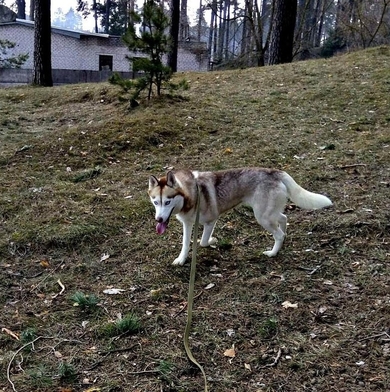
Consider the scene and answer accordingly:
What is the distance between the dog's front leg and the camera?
151 inches

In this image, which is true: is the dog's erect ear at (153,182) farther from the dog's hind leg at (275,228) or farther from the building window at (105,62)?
the building window at (105,62)

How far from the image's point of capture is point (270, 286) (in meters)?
3.54

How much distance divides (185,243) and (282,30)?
899cm

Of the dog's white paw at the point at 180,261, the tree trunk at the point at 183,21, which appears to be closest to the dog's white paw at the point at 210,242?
the dog's white paw at the point at 180,261

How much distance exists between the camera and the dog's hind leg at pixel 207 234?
400cm

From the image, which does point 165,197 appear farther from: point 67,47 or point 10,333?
point 67,47

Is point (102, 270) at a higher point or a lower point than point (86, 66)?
lower

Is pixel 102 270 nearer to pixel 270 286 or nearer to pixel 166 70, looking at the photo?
pixel 270 286

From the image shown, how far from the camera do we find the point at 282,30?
37.1 feet

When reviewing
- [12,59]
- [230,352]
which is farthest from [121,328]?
[12,59]

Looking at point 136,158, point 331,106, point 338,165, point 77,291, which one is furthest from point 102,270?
point 331,106

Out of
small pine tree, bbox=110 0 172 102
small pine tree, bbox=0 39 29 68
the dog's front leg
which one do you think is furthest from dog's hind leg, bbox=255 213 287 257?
small pine tree, bbox=0 39 29 68

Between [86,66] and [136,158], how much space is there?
61.5ft

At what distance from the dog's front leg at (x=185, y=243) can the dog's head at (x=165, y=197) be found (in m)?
0.30
